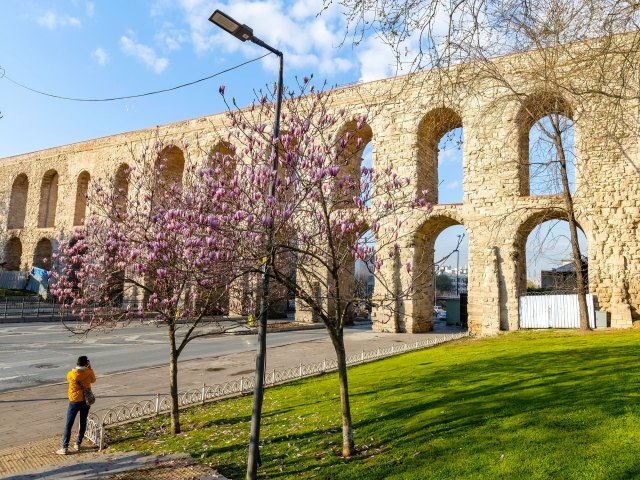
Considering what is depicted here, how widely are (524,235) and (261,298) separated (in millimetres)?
20312

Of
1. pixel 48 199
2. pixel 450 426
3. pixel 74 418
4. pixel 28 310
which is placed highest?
pixel 48 199

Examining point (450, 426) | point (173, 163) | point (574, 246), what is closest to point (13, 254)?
point (173, 163)

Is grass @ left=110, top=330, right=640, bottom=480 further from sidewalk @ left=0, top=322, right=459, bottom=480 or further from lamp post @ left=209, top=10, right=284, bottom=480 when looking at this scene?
sidewalk @ left=0, top=322, right=459, bottom=480

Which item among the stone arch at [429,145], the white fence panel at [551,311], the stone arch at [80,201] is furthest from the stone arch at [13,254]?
the white fence panel at [551,311]

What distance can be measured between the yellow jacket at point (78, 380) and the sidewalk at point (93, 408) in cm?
74

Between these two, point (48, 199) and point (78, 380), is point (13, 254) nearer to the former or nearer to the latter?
point (48, 199)

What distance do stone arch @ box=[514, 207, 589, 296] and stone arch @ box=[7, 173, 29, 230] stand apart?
44120mm

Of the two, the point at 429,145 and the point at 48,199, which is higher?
the point at 48,199

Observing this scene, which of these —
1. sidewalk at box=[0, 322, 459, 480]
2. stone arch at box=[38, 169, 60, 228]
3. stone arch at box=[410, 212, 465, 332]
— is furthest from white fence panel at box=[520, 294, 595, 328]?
stone arch at box=[38, 169, 60, 228]

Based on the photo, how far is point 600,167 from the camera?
20.3 meters

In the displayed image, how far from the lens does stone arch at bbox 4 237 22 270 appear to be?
42750mm

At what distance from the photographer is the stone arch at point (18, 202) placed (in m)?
43.8

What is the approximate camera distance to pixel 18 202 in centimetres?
4428

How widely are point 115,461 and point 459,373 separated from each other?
22.3 ft
